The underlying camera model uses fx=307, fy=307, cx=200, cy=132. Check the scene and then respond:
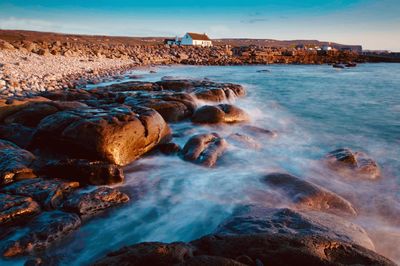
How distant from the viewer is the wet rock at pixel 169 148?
6.83m

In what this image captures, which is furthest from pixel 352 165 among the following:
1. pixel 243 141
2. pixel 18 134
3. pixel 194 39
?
pixel 194 39

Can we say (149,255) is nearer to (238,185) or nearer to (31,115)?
(238,185)

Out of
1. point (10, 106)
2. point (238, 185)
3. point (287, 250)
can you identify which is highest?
point (10, 106)

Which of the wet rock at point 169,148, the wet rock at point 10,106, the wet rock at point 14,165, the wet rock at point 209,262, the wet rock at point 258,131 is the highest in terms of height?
the wet rock at point 10,106

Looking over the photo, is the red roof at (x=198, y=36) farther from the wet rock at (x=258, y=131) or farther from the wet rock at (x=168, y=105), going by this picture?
the wet rock at (x=258, y=131)

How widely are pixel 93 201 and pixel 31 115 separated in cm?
419

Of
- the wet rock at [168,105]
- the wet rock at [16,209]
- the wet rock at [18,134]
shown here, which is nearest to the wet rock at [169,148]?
the wet rock at [168,105]

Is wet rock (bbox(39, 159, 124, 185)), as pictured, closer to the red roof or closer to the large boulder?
the large boulder

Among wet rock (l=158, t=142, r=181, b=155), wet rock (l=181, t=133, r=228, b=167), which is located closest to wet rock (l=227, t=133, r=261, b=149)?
wet rock (l=181, t=133, r=228, b=167)

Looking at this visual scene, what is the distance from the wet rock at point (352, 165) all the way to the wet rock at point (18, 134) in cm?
644

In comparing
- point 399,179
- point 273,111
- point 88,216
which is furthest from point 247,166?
point 273,111

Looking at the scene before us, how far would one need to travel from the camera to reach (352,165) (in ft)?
20.7

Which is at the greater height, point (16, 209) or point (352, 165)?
point (16, 209)

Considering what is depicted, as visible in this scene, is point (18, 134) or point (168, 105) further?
point (168, 105)
